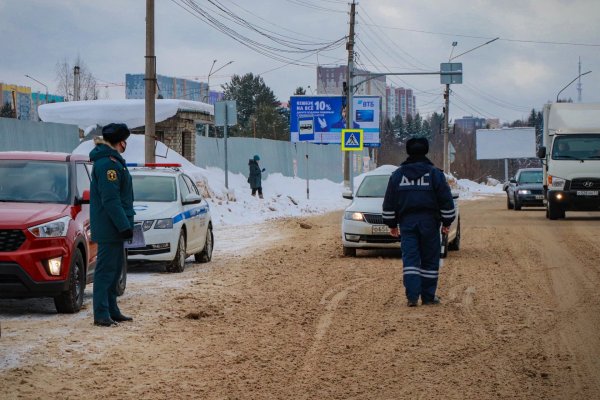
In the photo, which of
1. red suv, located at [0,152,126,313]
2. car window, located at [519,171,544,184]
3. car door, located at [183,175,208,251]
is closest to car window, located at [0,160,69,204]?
red suv, located at [0,152,126,313]

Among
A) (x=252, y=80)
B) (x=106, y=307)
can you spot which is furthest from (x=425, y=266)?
(x=252, y=80)

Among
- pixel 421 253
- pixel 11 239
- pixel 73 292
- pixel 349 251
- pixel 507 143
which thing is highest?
pixel 507 143

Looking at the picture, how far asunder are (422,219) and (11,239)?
14.6ft

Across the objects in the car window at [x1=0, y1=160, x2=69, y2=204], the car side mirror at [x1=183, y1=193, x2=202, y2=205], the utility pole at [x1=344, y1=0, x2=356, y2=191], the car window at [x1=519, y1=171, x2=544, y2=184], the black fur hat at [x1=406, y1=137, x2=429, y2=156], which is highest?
the utility pole at [x1=344, y1=0, x2=356, y2=191]

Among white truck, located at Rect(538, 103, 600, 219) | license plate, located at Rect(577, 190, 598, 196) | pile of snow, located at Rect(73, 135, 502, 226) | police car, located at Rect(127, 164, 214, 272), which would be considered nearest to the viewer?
police car, located at Rect(127, 164, 214, 272)

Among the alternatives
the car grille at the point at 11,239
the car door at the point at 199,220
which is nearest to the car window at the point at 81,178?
the car grille at the point at 11,239

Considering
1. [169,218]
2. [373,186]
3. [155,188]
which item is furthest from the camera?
[373,186]

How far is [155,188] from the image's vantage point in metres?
16.6

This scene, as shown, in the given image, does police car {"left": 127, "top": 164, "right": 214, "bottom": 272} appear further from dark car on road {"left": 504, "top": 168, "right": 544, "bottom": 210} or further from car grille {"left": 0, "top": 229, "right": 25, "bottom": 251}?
dark car on road {"left": 504, "top": 168, "right": 544, "bottom": 210}

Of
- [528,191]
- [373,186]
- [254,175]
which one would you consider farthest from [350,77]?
[373,186]

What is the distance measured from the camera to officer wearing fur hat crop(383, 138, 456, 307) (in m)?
11.4

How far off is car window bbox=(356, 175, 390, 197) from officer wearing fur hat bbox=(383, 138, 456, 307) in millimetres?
6978

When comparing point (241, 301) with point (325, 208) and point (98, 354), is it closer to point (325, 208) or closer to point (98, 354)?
point (98, 354)

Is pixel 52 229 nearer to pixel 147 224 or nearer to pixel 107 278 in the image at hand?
pixel 107 278
